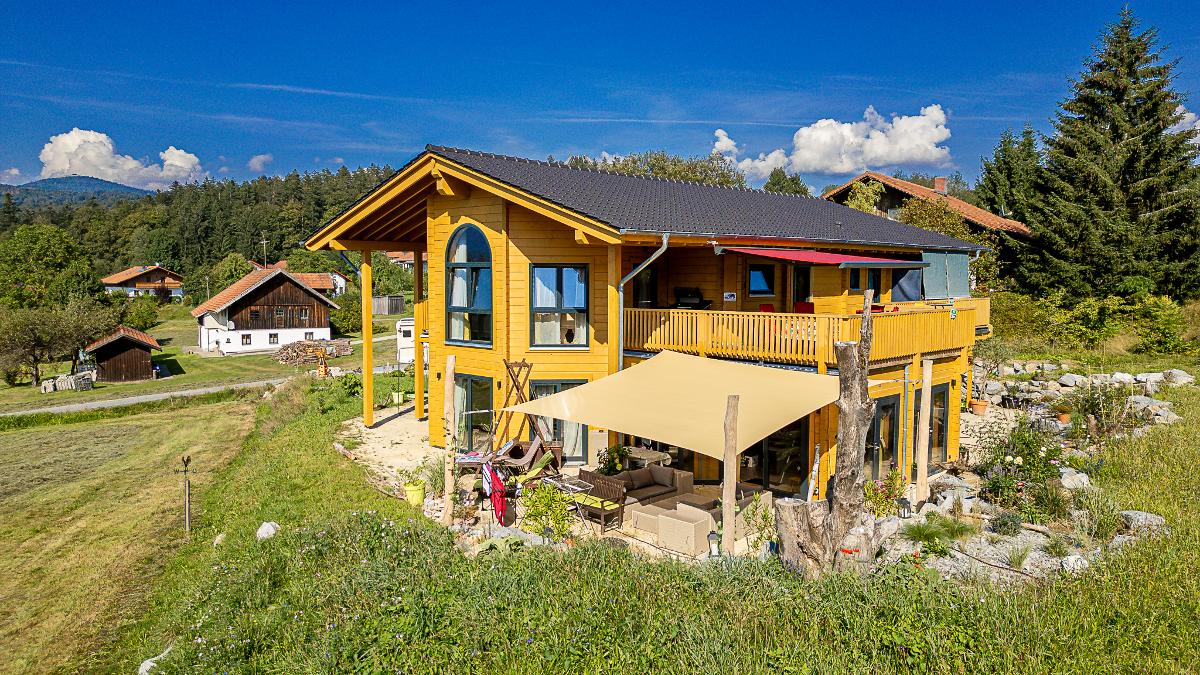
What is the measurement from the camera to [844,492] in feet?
25.5

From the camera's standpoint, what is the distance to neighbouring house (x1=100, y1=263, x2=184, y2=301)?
84.6 metres

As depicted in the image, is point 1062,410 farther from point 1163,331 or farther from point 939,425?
point 1163,331

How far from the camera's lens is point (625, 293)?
15266 millimetres

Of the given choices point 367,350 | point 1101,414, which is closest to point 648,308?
point 367,350

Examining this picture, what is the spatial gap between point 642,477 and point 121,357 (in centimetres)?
3522

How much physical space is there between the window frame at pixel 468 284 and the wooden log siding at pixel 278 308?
117 ft

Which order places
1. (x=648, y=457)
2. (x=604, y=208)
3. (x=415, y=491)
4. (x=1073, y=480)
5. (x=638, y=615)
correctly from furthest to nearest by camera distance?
(x=604, y=208), (x=648, y=457), (x=415, y=491), (x=1073, y=480), (x=638, y=615)

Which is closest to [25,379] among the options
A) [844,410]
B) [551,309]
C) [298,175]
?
[551,309]

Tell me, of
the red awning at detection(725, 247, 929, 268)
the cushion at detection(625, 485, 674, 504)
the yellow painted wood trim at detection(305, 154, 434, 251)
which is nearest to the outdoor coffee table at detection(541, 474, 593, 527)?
the cushion at detection(625, 485, 674, 504)

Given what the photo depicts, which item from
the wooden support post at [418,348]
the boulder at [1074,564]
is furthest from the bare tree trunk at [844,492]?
the wooden support post at [418,348]

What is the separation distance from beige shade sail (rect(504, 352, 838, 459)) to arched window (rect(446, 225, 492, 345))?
457 centimetres

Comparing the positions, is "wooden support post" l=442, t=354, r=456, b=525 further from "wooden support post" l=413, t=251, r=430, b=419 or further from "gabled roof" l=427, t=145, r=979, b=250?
"wooden support post" l=413, t=251, r=430, b=419

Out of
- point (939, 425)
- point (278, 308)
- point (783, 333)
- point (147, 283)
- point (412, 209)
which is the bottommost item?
point (939, 425)

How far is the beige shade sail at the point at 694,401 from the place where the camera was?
936 centimetres
